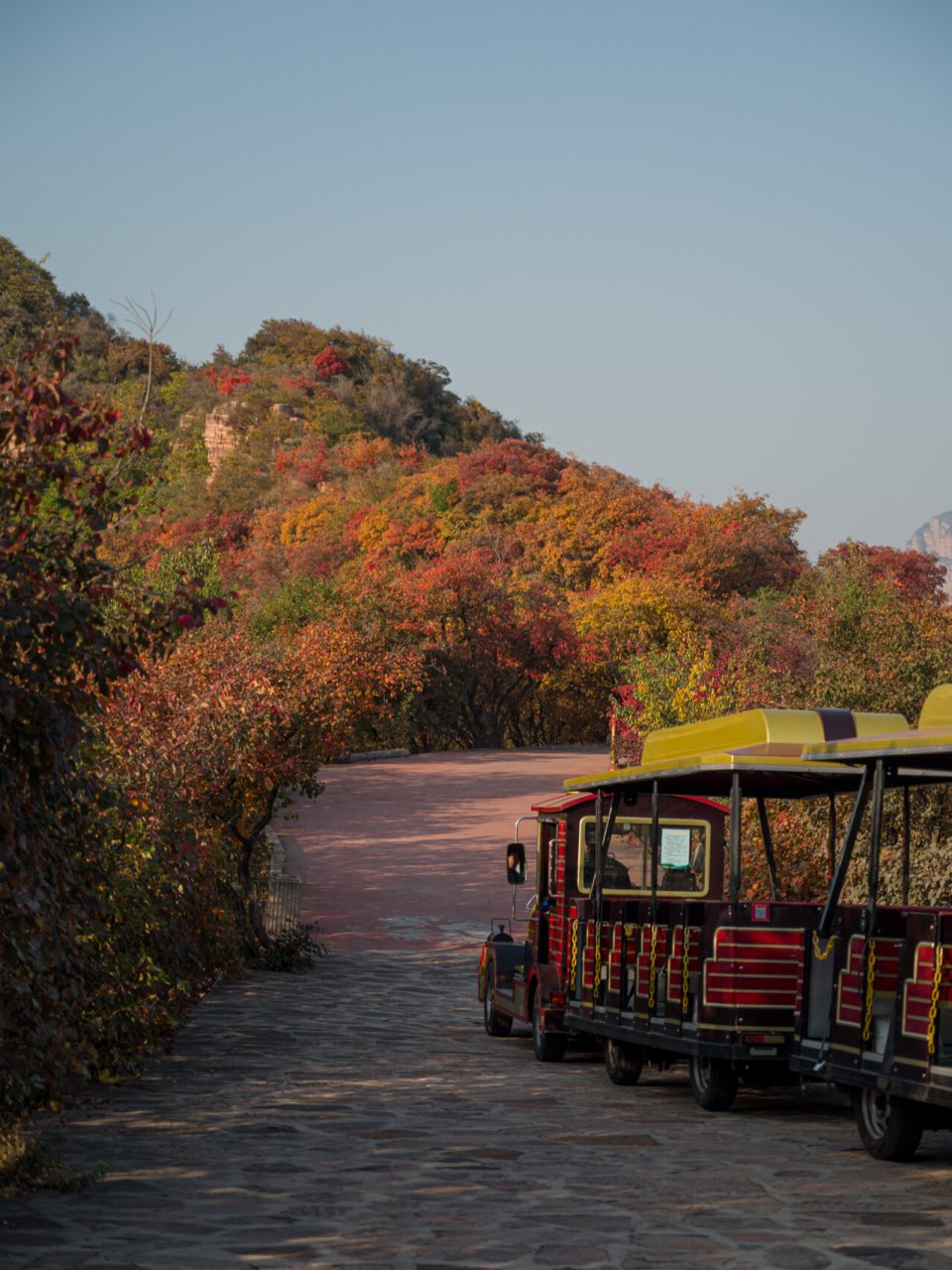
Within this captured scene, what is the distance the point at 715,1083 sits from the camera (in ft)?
35.5

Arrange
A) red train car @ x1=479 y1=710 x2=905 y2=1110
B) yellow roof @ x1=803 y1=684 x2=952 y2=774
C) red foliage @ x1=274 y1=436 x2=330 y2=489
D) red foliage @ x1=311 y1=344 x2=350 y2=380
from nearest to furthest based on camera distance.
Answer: yellow roof @ x1=803 y1=684 x2=952 y2=774 < red train car @ x1=479 y1=710 x2=905 y2=1110 < red foliage @ x1=274 y1=436 x2=330 y2=489 < red foliage @ x1=311 y1=344 x2=350 y2=380

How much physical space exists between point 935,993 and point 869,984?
0.84 metres

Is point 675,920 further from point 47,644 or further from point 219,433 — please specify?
point 219,433

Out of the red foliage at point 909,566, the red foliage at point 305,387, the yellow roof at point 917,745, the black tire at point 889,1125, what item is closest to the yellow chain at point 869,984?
the black tire at point 889,1125

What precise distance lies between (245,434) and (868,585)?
43.7 m

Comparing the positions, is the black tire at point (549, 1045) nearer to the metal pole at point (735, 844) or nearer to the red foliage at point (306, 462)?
the metal pole at point (735, 844)

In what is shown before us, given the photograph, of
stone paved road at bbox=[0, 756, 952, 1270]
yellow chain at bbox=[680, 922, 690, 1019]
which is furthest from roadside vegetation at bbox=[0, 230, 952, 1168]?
yellow chain at bbox=[680, 922, 690, 1019]

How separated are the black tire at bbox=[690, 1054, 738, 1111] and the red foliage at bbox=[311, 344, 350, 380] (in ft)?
229

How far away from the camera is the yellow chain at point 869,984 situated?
29.0ft

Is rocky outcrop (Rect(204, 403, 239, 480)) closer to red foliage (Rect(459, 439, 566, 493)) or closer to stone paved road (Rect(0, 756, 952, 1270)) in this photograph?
red foliage (Rect(459, 439, 566, 493))

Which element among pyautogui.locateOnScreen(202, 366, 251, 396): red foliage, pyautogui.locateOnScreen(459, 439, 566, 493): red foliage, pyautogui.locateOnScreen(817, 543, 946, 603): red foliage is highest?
pyautogui.locateOnScreen(202, 366, 251, 396): red foliage

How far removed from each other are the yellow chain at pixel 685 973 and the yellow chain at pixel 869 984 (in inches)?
85.0

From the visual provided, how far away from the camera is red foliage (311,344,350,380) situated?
79.0 metres

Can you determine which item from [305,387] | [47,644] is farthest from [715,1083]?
[305,387]
